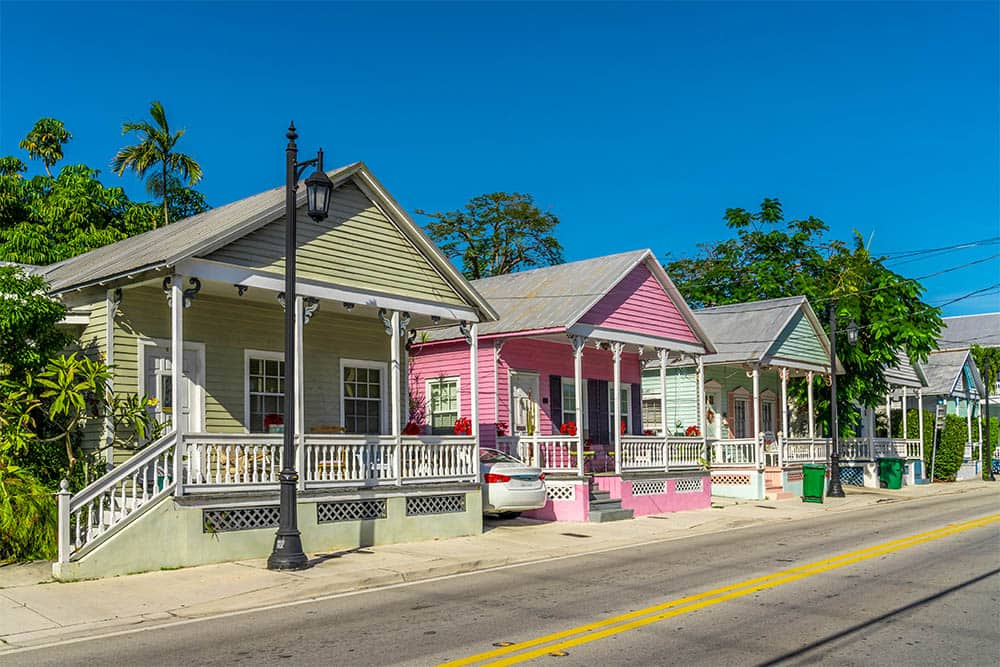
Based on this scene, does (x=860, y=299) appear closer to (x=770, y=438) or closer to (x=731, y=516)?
Result: (x=770, y=438)

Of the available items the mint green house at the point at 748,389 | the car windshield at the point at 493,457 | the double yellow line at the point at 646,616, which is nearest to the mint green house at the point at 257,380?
the car windshield at the point at 493,457

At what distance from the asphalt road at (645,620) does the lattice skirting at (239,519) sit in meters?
3.39

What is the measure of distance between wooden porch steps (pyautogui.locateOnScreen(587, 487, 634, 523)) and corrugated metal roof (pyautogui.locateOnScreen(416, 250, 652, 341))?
4040 millimetres

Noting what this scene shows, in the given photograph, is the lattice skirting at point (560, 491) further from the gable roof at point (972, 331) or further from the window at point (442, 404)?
the gable roof at point (972, 331)

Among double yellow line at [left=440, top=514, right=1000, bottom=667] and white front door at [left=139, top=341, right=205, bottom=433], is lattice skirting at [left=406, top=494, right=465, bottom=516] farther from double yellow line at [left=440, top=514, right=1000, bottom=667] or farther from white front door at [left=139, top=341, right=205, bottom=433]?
double yellow line at [left=440, top=514, right=1000, bottom=667]

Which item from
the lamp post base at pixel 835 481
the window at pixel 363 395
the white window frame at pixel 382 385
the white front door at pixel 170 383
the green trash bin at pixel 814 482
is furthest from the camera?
the lamp post base at pixel 835 481

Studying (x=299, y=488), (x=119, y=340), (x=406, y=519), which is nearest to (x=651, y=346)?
(x=406, y=519)

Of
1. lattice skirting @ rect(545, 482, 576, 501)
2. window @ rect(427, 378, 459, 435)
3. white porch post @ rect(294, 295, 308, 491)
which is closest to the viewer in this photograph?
white porch post @ rect(294, 295, 308, 491)

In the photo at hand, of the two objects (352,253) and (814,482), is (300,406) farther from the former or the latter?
(814,482)

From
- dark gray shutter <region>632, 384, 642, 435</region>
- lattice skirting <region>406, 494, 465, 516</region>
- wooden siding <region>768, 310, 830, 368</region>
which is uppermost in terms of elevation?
wooden siding <region>768, 310, 830, 368</region>

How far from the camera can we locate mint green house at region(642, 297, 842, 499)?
29.1 m

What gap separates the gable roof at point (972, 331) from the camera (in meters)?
68.4

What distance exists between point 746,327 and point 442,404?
11549 millimetres

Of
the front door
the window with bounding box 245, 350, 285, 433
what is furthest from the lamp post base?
the window with bounding box 245, 350, 285, 433
